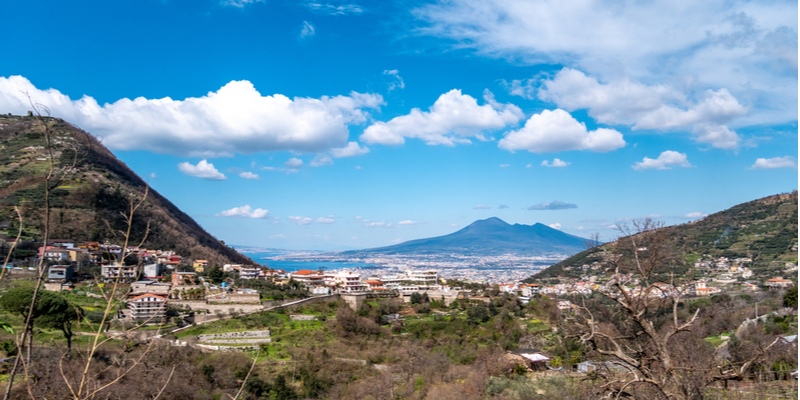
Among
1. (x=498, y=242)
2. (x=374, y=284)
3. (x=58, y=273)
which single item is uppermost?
(x=498, y=242)

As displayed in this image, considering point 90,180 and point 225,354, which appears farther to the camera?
point 90,180

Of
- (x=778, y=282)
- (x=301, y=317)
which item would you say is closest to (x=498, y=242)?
(x=778, y=282)

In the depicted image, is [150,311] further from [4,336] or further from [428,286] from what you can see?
[428,286]

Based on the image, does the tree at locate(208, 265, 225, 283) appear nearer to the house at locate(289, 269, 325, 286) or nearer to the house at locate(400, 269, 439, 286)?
the house at locate(289, 269, 325, 286)

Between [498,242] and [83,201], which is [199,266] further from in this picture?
[498,242]

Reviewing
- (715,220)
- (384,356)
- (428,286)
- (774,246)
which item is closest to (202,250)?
(428,286)

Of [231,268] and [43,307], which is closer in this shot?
[43,307]
